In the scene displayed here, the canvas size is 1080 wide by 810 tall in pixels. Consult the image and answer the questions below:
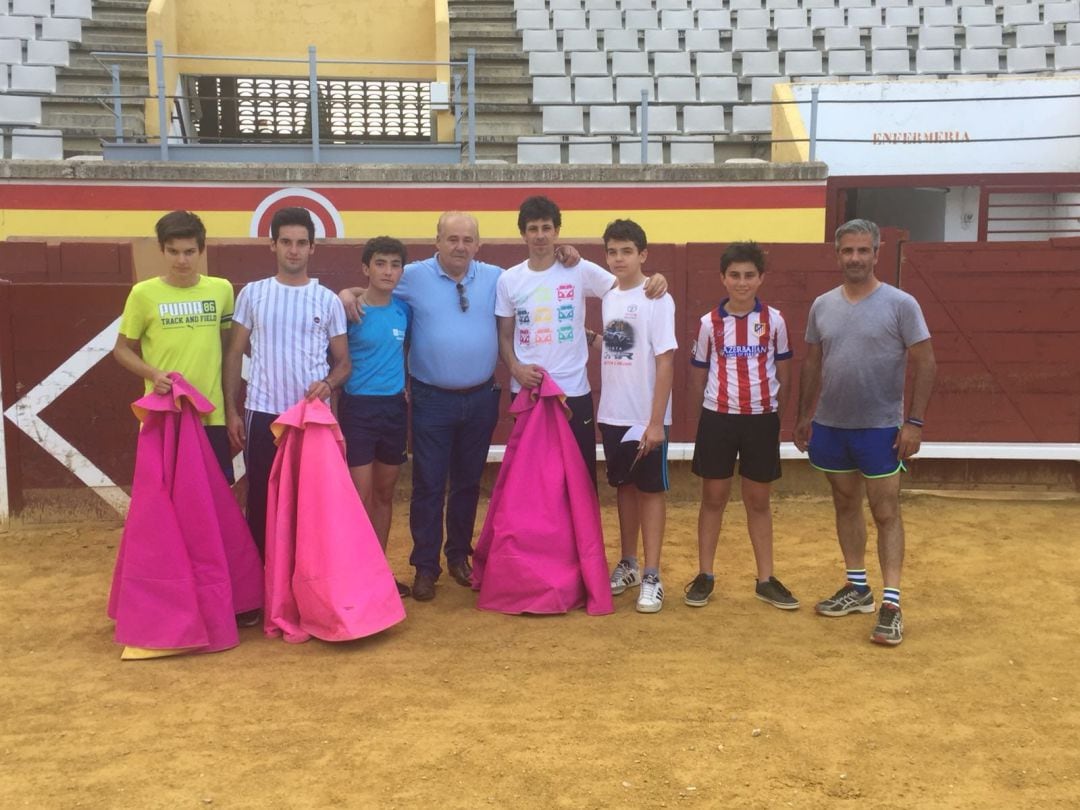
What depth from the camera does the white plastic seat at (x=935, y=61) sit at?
37.3 ft

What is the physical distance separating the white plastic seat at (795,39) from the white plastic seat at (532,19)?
8.71 ft

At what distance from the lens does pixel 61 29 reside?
11.0m

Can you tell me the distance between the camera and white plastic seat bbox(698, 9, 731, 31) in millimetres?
11930

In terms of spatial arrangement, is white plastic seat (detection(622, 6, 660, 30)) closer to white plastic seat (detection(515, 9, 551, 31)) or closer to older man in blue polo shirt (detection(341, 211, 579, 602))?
white plastic seat (detection(515, 9, 551, 31))

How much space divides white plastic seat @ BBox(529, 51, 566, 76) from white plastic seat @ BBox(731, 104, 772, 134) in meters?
1.91

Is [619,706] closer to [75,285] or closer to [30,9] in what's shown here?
[75,285]

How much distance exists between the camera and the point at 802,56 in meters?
11.5

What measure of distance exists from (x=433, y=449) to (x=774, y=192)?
511 cm

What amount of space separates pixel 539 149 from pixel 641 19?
125 inches

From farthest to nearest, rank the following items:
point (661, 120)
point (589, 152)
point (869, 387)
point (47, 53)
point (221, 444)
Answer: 1. point (47, 53)
2. point (661, 120)
3. point (589, 152)
4. point (221, 444)
5. point (869, 387)

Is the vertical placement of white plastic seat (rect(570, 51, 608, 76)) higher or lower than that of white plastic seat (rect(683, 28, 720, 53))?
lower

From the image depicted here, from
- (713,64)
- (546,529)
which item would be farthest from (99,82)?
(546,529)

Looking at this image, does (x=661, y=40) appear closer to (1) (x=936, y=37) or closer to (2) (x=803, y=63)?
(2) (x=803, y=63)

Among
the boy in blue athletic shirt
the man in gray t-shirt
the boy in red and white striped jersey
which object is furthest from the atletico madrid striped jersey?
the boy in blue athletic shirt
